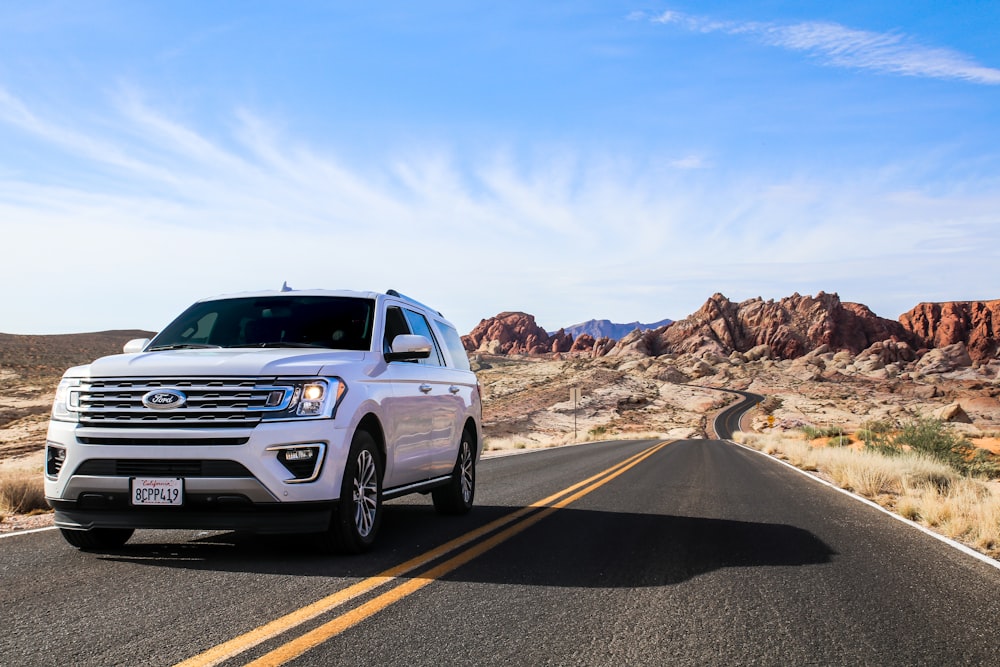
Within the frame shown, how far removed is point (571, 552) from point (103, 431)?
3786 millimetres

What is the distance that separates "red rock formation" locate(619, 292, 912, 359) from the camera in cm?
16812

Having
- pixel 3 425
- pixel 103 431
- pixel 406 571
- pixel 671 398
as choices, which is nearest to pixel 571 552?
pixel 406 571

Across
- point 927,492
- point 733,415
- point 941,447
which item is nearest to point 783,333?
point 733,415

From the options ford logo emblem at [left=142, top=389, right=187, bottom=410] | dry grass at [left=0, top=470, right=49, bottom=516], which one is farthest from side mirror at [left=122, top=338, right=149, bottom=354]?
dry grass at [left=0, top=470, right=49, bottom=516]

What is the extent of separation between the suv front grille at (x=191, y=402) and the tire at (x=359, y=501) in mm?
794

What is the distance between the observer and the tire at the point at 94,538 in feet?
21.6

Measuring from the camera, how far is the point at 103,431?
6.08 meters

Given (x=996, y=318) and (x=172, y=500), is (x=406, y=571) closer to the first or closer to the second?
(x=172, y=500)

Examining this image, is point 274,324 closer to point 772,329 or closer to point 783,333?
point 783,333

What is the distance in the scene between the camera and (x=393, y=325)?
8.41 m

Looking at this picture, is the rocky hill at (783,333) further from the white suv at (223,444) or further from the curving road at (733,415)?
the white suv at (223,444)

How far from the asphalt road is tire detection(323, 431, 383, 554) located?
226 mm

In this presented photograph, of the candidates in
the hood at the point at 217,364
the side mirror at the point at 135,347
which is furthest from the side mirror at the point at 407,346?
the side mirror at the point at 135,347

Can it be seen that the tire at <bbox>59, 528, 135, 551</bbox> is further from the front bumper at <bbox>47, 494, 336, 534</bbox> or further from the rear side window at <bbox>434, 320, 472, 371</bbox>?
the rear side window at <bbox>434, 320, 472, 371</bbox>
